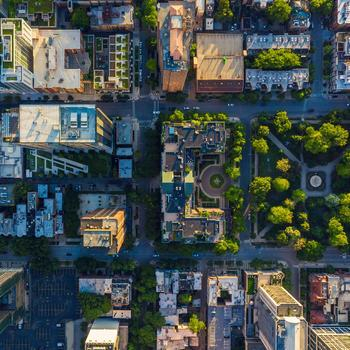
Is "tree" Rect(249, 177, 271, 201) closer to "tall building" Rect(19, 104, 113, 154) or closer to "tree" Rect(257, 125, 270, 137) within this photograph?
"tree" Rect(257, 125, 270, 137)

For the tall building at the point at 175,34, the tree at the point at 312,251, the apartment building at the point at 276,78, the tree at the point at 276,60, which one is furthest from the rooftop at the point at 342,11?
the tree at the point at 312,251

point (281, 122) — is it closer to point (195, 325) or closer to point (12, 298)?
point (195, 325)

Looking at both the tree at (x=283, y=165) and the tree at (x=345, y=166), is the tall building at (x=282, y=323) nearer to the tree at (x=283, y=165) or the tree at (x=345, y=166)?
the tree at (x=283, y=165)

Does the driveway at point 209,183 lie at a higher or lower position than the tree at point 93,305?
higher

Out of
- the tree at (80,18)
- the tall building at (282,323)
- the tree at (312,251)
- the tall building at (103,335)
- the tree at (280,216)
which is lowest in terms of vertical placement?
the tall building at (103,335)

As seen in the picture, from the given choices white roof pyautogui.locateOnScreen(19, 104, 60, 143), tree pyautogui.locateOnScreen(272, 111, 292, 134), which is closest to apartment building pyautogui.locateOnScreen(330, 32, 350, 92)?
tree pyautogui.locateOnScreen(272, 111, 292, 134)

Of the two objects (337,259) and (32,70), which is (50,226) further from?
(337,259)

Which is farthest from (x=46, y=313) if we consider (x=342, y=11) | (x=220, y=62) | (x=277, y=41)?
(x=342, y=11)
